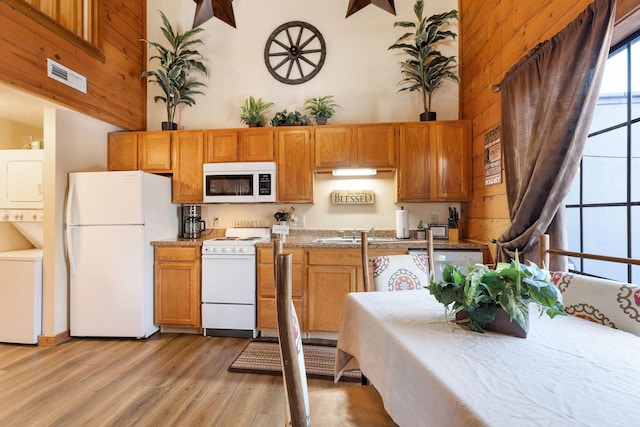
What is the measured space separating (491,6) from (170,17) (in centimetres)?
361

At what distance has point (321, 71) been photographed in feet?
11.6

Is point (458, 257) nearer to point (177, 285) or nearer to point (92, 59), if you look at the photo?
point (177, 285)

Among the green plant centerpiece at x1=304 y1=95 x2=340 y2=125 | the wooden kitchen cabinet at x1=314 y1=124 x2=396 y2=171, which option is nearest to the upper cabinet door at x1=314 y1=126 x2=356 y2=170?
the wooden kitchen cabinet at x1=314 y1=124 x2=396 y2=171

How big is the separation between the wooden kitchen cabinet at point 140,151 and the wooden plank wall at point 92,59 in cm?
23

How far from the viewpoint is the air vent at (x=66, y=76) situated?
2.62 m

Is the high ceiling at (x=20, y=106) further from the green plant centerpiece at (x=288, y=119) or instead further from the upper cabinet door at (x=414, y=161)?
the upper cabinet door at (x=414, y=161)

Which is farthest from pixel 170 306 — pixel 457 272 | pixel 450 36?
pixel 450 36

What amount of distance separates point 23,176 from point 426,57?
427 cm

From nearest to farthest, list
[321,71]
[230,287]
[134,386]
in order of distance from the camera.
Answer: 1. [134,386]
2. [230,287]
3. [321,71]

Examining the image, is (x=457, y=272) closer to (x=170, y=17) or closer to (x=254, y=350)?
(x=254, y=350)

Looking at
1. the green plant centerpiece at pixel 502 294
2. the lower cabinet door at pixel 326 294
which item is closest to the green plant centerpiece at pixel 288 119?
the lower cabinet door at pixel 326 294

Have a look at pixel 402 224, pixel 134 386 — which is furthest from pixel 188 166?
pixel 402 224

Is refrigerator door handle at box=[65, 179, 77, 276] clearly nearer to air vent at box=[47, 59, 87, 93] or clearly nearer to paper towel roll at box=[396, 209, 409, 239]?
air vent at box=[47, 59, 87, 93]

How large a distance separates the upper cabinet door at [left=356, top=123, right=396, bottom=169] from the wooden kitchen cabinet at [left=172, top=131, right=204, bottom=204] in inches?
68.8
